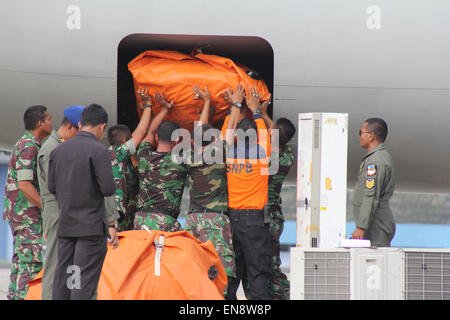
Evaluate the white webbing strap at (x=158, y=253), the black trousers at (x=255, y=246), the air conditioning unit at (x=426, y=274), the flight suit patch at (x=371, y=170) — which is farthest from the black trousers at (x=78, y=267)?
the flight suit patch at (x=371, y=170)

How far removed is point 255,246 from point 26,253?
201cm

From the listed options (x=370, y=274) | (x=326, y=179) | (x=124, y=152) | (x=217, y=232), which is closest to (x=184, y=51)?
(x=124, y=152)

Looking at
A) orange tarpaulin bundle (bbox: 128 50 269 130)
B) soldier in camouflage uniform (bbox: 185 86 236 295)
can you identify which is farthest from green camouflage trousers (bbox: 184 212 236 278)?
orange tarpaulin bundle (bbox: 128 50 269 130)

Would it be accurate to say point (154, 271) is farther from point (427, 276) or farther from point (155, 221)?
point (427, 276)

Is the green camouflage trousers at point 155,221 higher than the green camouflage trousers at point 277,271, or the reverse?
the green camouflage trousers at point 155,221

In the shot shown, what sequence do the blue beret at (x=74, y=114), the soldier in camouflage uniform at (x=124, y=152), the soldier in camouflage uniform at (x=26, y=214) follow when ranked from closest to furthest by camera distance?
the blue beret at (x=74, y=114), the soldier in camouflage uniform at (x=26, y=214), the soldier in camouflage uniform at (x=124, y=152)

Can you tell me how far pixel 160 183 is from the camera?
19.6 feet

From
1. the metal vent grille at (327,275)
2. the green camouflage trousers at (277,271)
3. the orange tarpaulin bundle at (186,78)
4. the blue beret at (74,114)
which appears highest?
the orange tarpaulin bundle at (186,78)

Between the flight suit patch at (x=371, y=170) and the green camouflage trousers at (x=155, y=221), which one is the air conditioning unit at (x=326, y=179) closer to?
the flight suit patch at (x=371, y=170)

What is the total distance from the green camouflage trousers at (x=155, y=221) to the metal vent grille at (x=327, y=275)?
1.69m

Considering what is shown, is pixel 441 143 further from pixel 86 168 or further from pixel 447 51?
pixel 86 168

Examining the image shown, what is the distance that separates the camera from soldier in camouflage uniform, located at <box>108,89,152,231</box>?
6.04 metres

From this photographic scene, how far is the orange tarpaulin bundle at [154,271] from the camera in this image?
480cm

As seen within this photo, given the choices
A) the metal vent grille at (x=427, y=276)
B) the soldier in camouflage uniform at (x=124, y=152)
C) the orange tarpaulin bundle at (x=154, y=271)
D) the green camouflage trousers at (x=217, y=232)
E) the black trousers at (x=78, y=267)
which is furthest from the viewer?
the soldier in camouflage uniform at (x=124, y=152)
